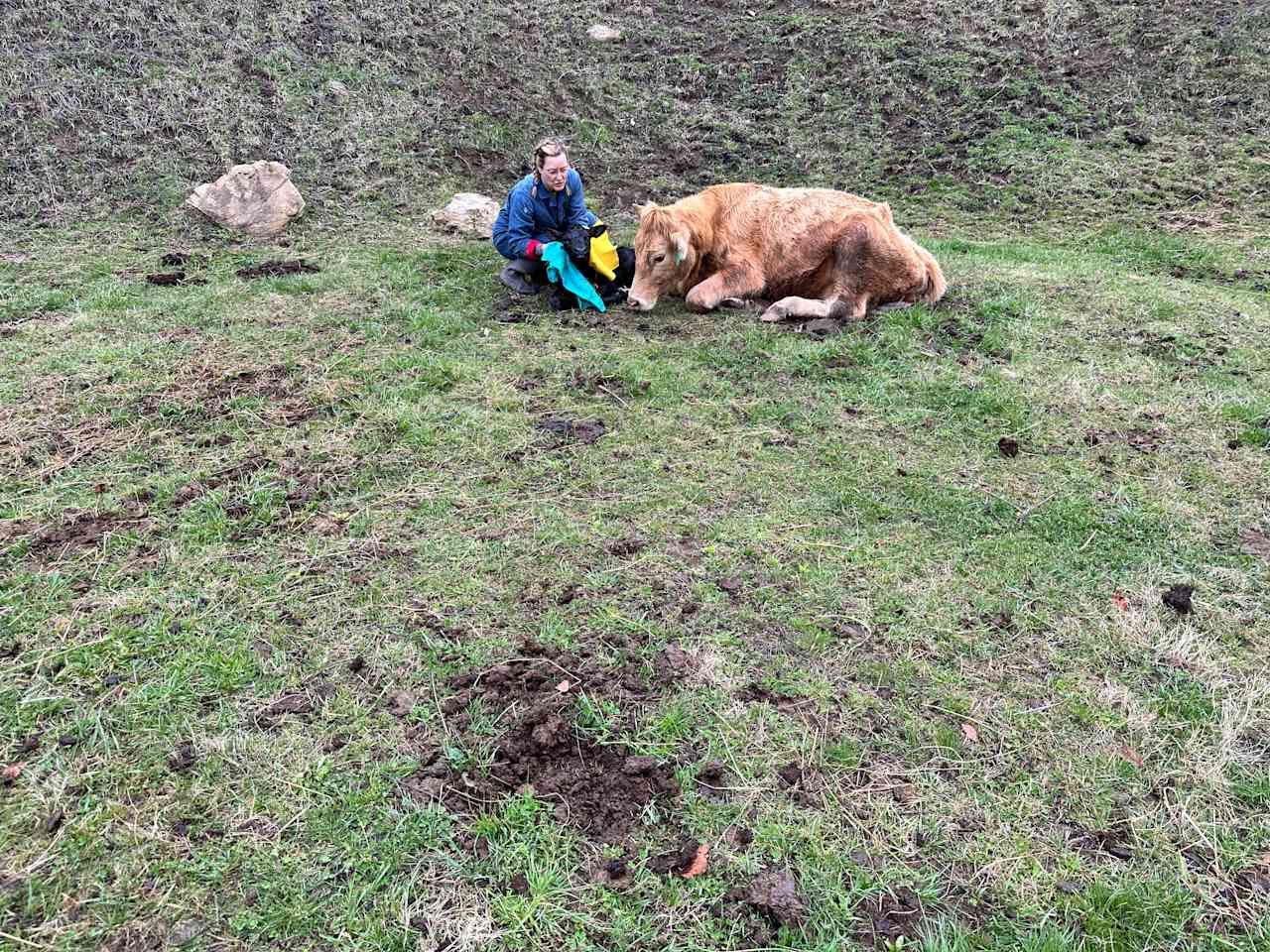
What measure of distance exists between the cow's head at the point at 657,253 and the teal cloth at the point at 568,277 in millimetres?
357

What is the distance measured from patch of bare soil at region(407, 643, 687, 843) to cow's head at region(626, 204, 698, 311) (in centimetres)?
473

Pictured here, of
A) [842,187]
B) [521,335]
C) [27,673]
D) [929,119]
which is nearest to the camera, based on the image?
[27,673]

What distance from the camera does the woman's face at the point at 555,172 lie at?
681 cm

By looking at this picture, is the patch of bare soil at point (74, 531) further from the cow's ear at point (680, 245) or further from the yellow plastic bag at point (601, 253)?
the cow's ear at point (680, 245)

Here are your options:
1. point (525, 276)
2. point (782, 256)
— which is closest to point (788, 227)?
point (782, 256)

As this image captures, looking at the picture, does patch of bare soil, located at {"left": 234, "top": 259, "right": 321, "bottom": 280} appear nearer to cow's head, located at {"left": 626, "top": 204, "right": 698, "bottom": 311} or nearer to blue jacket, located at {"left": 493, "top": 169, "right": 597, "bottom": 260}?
blue jacket, located at {"left": 493, "top": 169, "right": 597, "bottom": 260}

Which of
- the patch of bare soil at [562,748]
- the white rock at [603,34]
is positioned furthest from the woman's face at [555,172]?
the white rock at [603,34]

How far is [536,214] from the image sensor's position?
7.26 m

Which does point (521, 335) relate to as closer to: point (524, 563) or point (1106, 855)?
point (524, 563)

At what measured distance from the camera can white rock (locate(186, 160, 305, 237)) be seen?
8.62 m

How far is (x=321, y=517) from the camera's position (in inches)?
159

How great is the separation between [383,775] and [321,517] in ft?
5.82

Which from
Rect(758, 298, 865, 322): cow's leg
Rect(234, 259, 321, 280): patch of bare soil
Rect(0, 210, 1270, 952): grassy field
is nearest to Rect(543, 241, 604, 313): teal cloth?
Rect(0, 210, 1270, 952): grassy field

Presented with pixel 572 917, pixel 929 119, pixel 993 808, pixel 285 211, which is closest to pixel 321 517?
pixel 572 917
